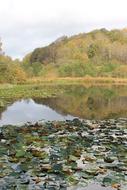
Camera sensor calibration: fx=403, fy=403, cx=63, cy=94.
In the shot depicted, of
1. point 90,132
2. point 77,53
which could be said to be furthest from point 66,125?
point 77,53

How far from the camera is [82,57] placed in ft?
368

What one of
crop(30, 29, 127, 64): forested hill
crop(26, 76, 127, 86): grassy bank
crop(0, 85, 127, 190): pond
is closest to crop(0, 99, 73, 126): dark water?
crop(0, 85, 127, 190): pond

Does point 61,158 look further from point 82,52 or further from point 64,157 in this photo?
point 82,52

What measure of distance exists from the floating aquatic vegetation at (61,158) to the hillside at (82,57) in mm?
75348

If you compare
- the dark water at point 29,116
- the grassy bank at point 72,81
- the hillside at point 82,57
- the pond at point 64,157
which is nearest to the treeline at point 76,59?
the hillside at point 82,57

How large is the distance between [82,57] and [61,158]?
103m

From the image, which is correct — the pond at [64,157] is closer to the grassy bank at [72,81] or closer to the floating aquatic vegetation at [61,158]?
the floating aquatic vegetation at [61,158]

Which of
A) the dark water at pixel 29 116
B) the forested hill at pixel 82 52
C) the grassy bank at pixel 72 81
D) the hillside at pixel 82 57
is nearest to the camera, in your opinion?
the dark water at pixel 29 116

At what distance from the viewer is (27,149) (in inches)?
448

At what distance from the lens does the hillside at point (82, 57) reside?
90.4 metres

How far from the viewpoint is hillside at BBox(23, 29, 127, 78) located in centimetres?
9044

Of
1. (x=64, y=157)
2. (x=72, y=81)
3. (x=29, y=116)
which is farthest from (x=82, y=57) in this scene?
(x=64, y=157)

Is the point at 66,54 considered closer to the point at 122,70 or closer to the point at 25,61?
the point at 25,61

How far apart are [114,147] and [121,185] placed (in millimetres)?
3289
